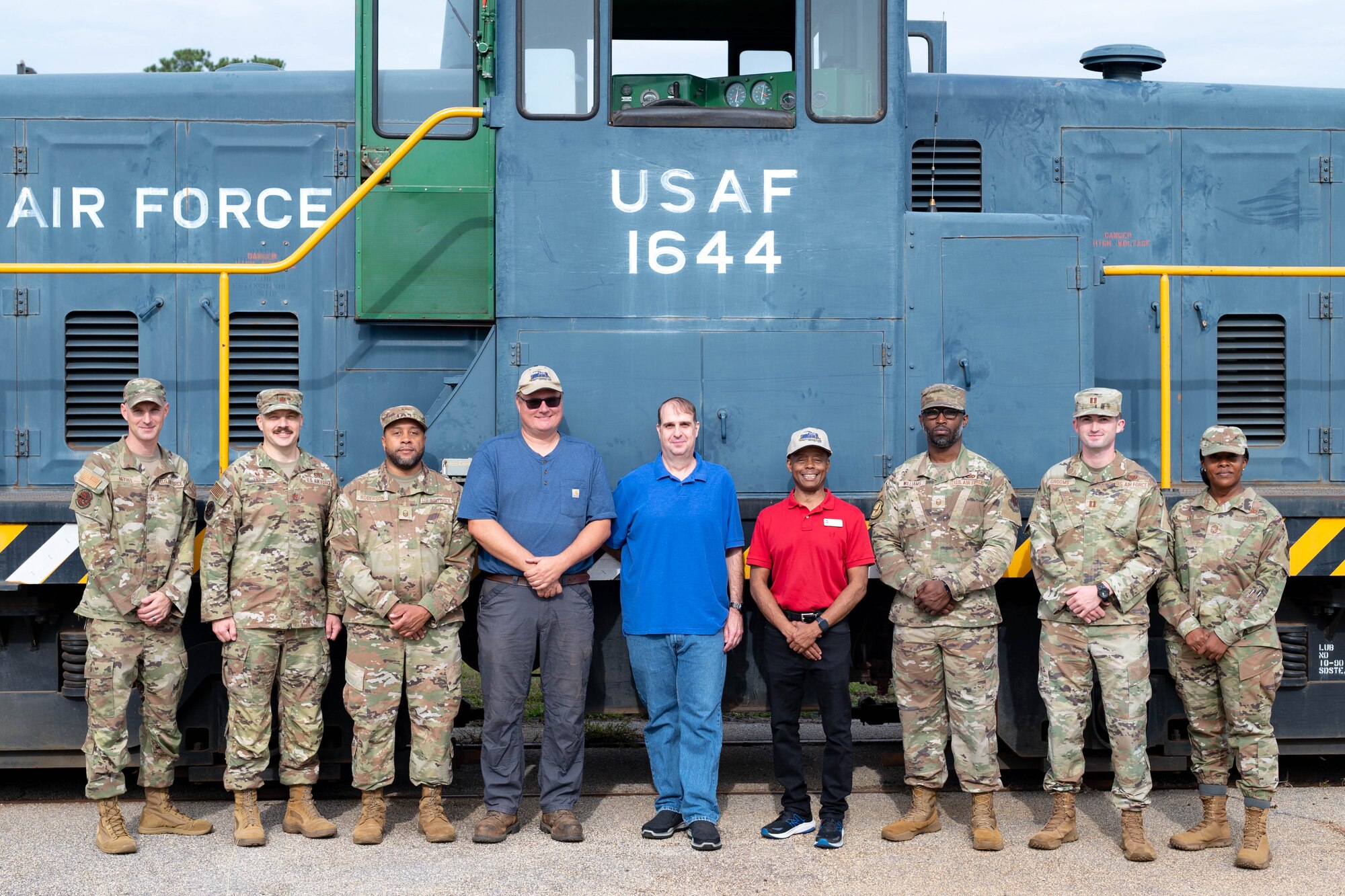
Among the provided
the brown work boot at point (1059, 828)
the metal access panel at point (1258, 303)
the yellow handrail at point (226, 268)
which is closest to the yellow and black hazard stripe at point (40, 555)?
the yellow handrail at point (226, 268)

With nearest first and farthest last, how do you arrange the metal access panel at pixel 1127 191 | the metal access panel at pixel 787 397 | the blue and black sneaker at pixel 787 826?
1. the blue and black sneaker at pixel 787 826
2. the metal access panel at pixel 787 397
3. the metal access panel at pixel 1127 191

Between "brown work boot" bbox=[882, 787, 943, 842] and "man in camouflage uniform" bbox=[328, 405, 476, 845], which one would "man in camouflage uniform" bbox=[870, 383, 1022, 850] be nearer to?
"brown work boot" bbox=[882, 787, 943, 842]

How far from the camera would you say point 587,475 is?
509 centimetres

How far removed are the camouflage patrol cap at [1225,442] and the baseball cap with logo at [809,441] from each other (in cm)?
152

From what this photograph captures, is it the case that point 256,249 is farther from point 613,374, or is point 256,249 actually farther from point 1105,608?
point 1105,608

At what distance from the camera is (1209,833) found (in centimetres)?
500

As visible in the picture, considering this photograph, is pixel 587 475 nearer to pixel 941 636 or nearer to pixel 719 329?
pixel 719 329

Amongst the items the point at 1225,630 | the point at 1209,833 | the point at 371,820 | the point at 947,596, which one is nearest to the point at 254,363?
the point at 371,820

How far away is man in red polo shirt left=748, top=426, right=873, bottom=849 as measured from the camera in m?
5.03

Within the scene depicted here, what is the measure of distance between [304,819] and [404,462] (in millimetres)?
1516

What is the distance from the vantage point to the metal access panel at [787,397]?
17.4 ft

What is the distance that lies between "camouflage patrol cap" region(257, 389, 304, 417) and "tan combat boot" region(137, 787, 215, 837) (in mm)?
1626

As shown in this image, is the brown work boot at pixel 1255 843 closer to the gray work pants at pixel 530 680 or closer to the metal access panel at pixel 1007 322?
the metal access panel at pixel 1007 322

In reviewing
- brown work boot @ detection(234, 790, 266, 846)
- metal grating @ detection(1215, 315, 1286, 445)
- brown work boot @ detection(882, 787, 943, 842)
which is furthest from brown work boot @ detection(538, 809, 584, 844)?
metal grating @ detection(1215, 315, 1286, 445)
